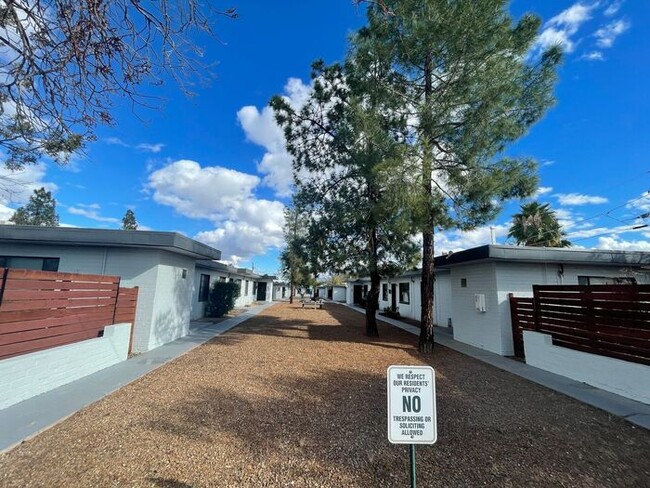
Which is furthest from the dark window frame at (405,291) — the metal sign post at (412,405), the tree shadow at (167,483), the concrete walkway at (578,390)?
the tree shadow at (167,483)

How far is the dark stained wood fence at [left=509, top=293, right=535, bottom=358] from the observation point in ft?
27.4

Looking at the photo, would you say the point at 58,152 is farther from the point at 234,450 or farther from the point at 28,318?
the point at 234,450

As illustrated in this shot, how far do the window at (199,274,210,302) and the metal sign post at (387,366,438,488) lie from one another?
50.0 ft

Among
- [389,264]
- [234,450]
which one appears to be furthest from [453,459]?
[389,264]

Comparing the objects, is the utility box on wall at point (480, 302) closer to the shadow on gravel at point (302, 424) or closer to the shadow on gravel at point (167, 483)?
the shadow on gravel at point (302, 424)

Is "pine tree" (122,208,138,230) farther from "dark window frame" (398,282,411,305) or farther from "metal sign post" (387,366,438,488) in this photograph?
"metal sign post" (387,366,438,488)

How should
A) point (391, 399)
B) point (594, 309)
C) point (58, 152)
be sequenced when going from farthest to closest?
point (594, 309) < point (58, 152) < point (391, 399)

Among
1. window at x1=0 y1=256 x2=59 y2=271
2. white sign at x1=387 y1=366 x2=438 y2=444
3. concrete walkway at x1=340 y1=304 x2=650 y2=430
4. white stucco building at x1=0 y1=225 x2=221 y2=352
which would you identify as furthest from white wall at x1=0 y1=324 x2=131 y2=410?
Result: concrete walkway at x1=340 y1=304 x2=650 y2=430

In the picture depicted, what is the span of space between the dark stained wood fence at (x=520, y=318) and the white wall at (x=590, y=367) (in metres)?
0.57

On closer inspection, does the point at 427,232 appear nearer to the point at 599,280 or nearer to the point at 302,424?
the point at 302,424

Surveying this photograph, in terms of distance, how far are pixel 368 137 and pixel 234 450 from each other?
21.6 ft

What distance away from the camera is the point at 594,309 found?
20.8 feet

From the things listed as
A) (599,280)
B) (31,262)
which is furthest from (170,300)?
(599,280)

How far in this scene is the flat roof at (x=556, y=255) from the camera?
28.3 feet
